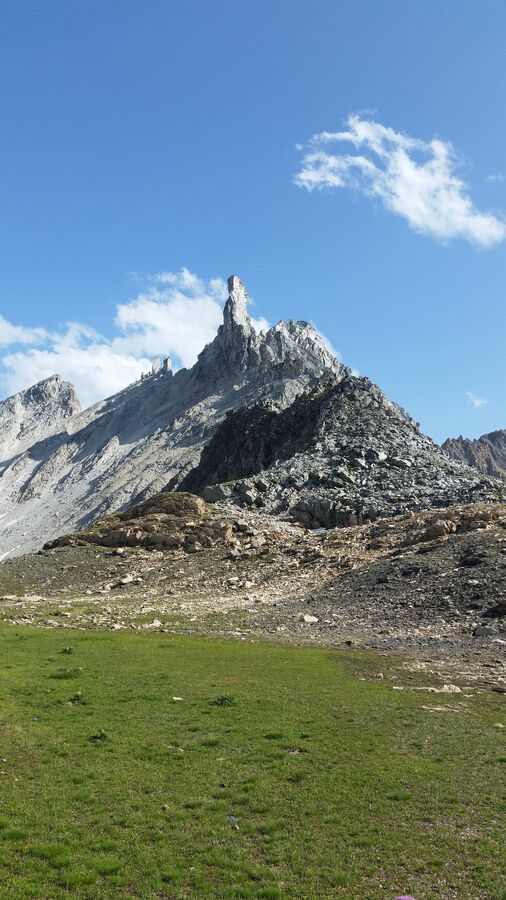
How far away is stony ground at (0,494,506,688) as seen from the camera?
3441cm

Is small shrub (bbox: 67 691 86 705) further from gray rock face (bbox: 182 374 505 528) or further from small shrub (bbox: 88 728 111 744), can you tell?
gray rock face (bbox: 182 374 505 528)

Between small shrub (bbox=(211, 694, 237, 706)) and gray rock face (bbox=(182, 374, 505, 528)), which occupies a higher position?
gray rock face (bbox=(182, 374, 505, 528))

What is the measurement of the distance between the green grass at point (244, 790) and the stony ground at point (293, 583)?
785 centimetres

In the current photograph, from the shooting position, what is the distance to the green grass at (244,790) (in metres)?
10.1

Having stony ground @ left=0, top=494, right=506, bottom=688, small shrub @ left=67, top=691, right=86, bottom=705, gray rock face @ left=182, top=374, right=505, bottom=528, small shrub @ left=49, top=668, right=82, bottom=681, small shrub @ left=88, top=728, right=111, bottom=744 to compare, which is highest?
gray rock face @ left=182, top=374, right=505, bottom=528

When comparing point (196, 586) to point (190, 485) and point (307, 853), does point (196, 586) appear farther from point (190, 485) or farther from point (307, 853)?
point (190, 485)

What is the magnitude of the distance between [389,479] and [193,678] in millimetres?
60324

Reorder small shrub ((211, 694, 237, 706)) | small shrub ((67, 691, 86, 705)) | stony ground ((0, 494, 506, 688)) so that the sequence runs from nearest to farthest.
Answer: small shrub ((67, 691, 86, 705)) → small shrub ((211, 694, 237, 706)) → stony ground ((0, 494, 506, 688))

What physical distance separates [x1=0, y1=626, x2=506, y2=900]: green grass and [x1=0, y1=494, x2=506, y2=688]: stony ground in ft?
25.8

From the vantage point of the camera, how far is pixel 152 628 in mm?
39375

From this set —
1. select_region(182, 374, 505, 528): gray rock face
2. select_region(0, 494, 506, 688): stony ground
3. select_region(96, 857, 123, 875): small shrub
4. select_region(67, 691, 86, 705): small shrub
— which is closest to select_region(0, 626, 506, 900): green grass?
select_region(96, 857, 123, 875): small shrub

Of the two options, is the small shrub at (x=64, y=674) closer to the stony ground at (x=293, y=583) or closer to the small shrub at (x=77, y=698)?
the small shrub at (x=77, y=698)

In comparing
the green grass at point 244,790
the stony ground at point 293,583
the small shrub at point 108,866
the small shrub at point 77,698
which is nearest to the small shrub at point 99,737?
the green grass at point 244,790

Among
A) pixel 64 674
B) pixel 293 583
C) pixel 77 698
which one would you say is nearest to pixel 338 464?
pixel 293 583
